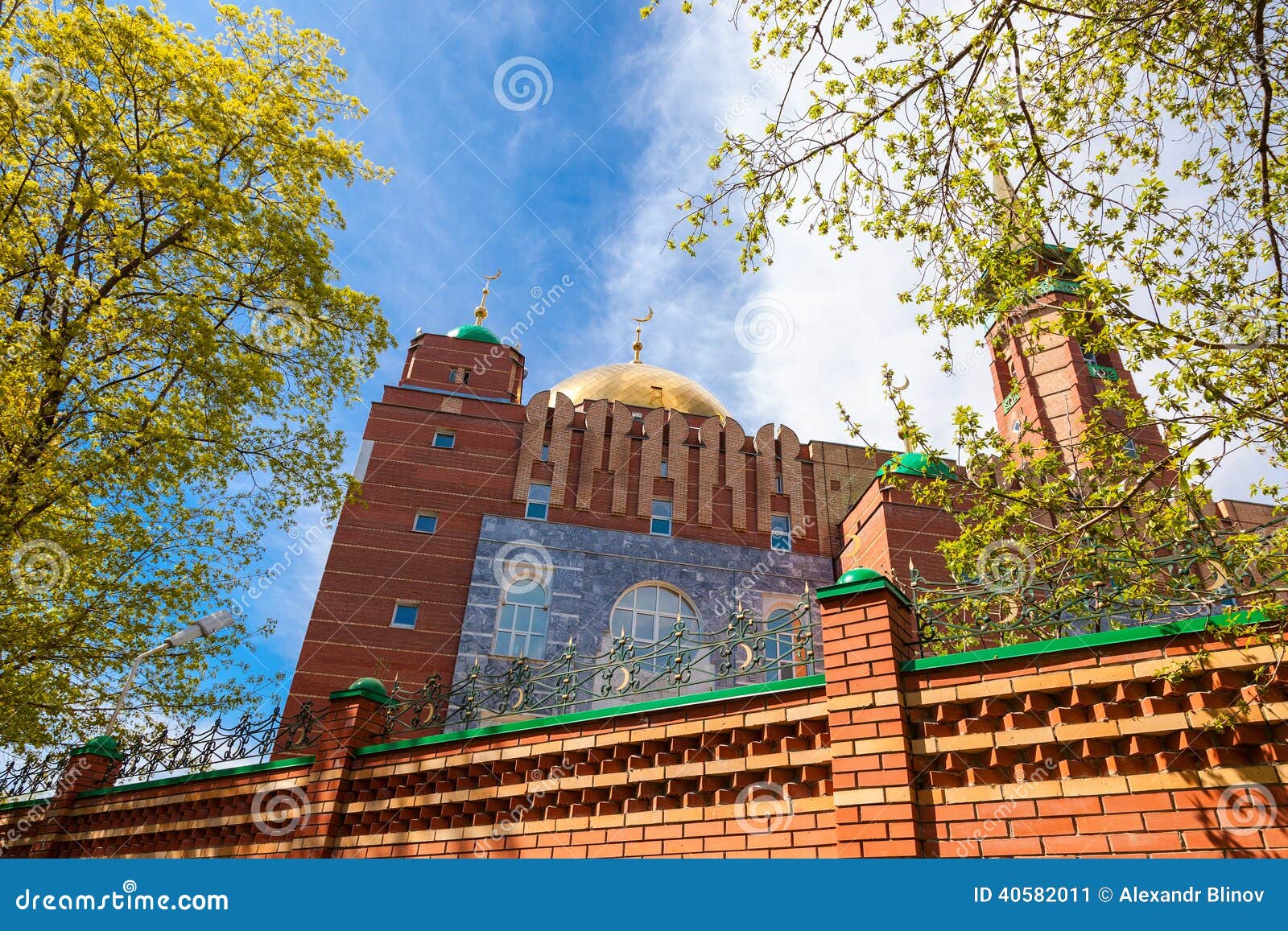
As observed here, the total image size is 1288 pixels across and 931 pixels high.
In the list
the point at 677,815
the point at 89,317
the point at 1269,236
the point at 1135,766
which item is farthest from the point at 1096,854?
the point at 89,317

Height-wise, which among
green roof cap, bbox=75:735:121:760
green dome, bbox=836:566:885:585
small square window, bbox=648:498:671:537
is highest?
small square window, bbox=648:498:671:537

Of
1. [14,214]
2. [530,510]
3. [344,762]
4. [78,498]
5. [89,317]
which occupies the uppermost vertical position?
[530,510]

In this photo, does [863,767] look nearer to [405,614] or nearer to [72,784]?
[72,784]

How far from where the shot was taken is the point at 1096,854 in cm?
423

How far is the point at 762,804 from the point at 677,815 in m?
0.72

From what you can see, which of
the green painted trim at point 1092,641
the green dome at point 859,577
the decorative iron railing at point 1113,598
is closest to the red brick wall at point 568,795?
the green dome at point 859,577

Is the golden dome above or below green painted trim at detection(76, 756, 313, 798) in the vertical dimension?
above

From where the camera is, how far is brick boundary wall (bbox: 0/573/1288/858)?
14.0 ft

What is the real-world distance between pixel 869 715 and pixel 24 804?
1199cm

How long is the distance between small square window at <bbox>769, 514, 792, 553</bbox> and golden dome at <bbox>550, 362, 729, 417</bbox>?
6.48 metres

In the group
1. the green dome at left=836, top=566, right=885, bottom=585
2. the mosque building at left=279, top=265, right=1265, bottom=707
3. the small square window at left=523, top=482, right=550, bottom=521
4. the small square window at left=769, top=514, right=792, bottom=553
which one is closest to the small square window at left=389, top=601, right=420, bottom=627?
the mosque building at left=279, top=265, right=1265, bottom=707

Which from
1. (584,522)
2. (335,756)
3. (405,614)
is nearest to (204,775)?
(335,756)

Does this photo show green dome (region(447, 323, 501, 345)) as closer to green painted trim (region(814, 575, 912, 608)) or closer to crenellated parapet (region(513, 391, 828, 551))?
crenellated parapet (region(513, 391, 828, 551))

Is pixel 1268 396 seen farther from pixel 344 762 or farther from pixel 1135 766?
pixel 344 762
